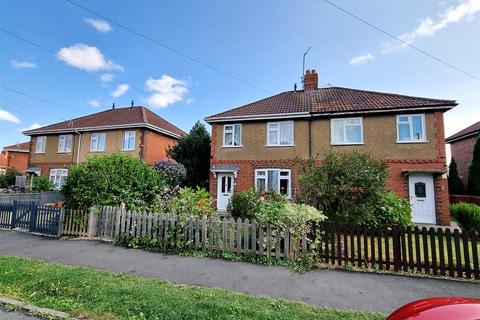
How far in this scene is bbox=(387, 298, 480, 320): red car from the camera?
6.39 feet

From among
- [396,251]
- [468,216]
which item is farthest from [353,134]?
[396,251]

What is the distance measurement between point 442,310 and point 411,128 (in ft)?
47.0

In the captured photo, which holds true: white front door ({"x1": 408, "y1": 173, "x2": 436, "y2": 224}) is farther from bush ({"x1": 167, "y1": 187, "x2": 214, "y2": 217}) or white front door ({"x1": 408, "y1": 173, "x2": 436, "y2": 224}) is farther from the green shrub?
bush ({"x1": 167, "y1": 187, "x2": 214, "y2": 217})

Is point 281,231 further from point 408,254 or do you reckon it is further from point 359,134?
point 359,134

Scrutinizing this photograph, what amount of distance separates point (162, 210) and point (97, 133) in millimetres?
17671

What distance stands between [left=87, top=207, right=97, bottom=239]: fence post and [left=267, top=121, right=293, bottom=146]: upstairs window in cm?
1052

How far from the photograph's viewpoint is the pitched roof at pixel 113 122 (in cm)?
2160

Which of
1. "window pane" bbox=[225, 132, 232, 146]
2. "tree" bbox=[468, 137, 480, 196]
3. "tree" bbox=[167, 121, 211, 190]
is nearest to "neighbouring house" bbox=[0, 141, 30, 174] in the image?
"tree" bbox=[167, 121, 211, 190]

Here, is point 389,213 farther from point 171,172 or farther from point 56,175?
point 56,175

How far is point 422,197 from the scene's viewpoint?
519 inches

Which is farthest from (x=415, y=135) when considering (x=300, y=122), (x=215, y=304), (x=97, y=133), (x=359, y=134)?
(x=97, y=133)

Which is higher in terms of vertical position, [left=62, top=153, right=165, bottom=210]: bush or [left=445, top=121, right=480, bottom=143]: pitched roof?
[left=445, top=121, right=480, bottom=143]: pitched roof

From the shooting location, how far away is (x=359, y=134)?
47.9 feet

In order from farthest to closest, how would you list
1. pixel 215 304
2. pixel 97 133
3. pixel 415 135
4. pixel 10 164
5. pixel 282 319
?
pixel 10 164, pixel 97 133, pixel 415 135, pixel 215 304, pixel 282 319
